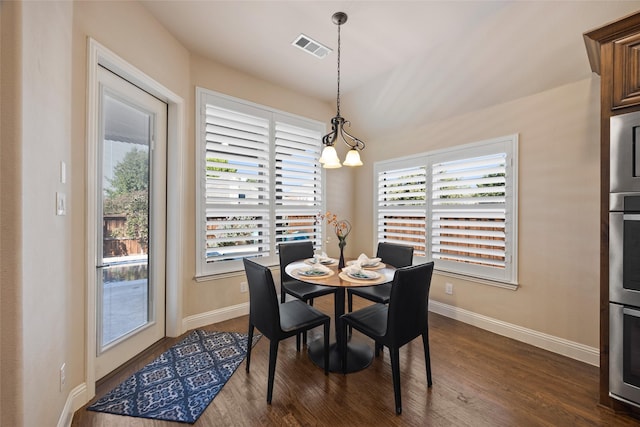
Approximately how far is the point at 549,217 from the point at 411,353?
6.08 ft

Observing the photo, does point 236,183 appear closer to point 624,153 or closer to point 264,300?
point 264,300

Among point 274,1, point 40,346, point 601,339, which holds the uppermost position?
Answer: point 274,1

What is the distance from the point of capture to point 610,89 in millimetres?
1721

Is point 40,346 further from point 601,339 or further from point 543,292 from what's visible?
point 543,292

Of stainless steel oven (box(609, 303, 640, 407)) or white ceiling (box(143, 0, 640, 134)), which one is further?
white ceiling (box(143, 0, 640, 134))

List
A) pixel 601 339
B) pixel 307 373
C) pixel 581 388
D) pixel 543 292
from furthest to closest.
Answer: pixel 543 292 → pixel 307 373 → pixel 581 388 → pixel 601 339

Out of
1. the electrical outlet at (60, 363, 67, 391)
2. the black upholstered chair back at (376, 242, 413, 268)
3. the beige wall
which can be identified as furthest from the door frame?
the beige wall

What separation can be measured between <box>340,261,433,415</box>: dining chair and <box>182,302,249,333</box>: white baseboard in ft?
5.53

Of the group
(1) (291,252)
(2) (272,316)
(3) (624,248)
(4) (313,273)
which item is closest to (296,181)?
(1) (291,252)

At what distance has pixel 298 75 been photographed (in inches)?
132

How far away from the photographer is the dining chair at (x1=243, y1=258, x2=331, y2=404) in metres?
1.84

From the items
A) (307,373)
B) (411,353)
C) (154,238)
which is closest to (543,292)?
(411,353)

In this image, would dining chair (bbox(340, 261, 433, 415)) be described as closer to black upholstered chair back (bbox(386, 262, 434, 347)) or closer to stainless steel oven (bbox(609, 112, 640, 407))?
black upholstered chair back (bbox(386, 262, 434, 347))

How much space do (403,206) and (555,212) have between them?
5.45 ft
